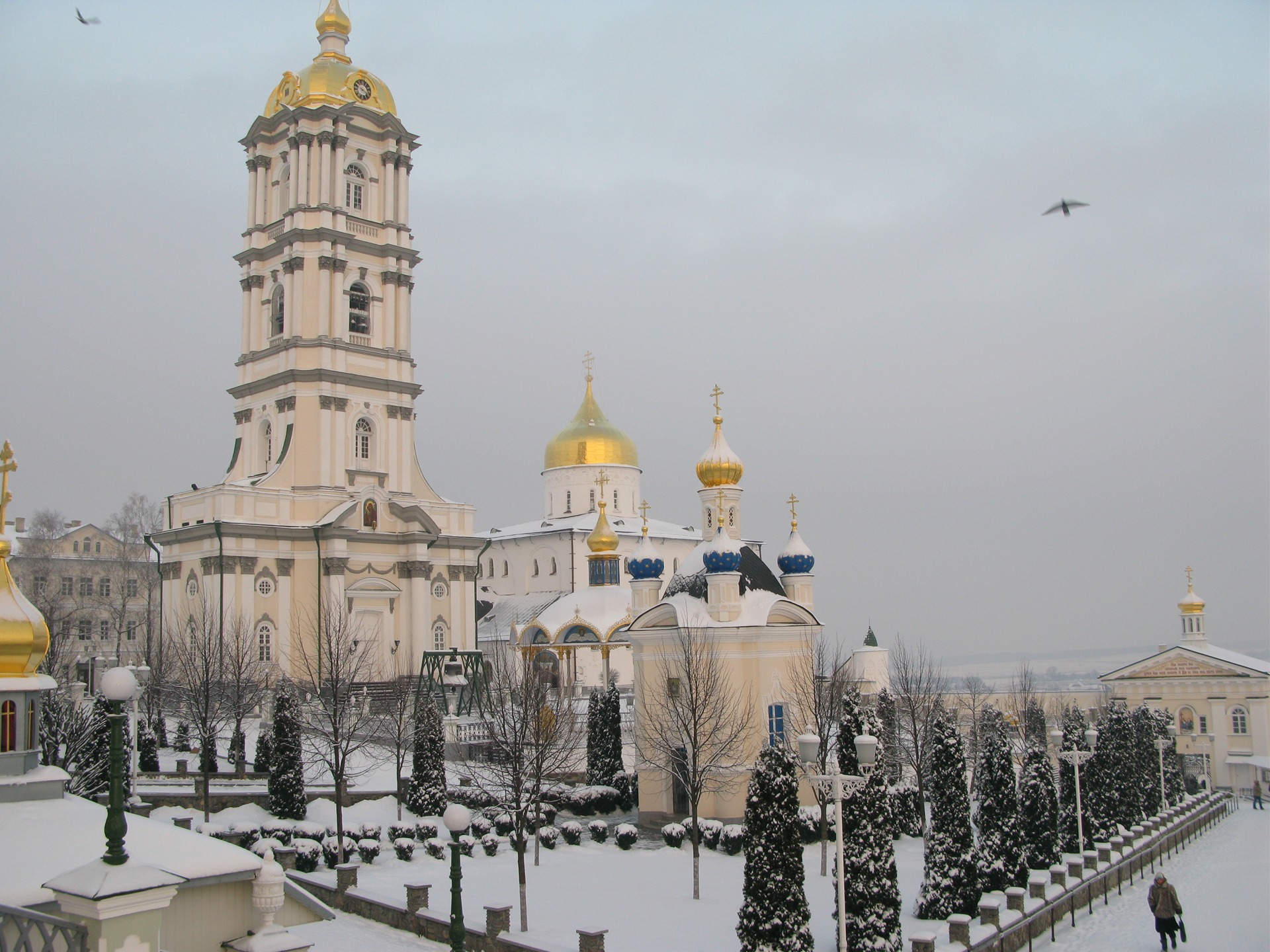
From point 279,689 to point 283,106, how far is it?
28987 mm

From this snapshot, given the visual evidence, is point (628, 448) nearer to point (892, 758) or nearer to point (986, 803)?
point (892, 758)

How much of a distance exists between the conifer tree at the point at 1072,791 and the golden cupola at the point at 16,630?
745 inches

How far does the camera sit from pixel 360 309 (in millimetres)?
45656

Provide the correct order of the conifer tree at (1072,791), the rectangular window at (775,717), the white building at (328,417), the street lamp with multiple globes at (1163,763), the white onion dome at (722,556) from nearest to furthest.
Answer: the conifer tree at (1072,791) → the rectangular window at (775,717) → the white onion dome at (722,556) → the street lamp with multiple globes at (1163,763) → the white building at (328,417)

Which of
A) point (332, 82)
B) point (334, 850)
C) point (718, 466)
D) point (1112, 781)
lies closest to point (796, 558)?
point (718, 466)

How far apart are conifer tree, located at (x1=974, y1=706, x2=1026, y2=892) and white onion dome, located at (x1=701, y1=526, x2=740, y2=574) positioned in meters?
7.94

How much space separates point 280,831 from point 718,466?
1412cm

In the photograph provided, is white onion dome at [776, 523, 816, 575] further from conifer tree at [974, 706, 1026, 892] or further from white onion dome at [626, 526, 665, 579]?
conifer tree at [974, 706, 1026, 892]

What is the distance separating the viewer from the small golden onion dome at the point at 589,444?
214ft

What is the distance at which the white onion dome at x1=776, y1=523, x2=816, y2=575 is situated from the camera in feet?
105

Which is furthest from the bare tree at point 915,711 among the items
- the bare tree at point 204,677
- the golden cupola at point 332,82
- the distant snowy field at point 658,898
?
the golden cupola at point 332,82

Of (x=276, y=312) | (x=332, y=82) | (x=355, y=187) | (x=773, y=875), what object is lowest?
(x=773, y=875)

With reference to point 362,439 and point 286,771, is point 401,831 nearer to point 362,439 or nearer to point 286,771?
point 286,771

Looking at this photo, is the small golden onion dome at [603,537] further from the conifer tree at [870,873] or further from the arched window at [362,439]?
the conifer tree at [870,873]
